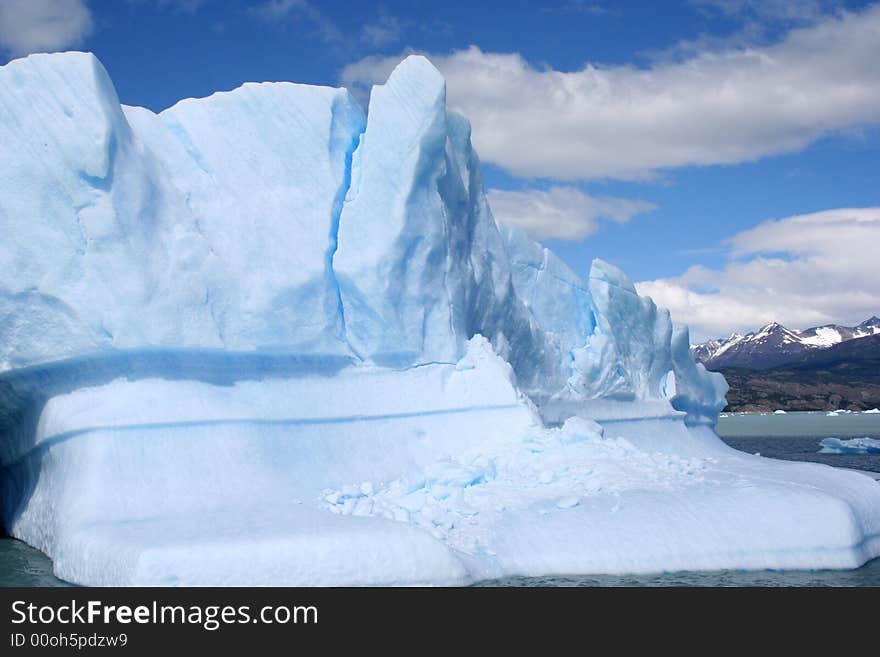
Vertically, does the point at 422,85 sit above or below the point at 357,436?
above

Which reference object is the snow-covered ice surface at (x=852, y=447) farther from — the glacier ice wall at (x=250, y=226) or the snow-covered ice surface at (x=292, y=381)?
the snow-covered ice surface at (x=292, y=381)

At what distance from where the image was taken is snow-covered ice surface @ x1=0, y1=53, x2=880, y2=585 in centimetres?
866

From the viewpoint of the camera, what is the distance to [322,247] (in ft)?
38.7

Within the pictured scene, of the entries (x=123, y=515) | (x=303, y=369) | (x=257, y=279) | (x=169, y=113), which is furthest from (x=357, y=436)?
(x=169, y=113)

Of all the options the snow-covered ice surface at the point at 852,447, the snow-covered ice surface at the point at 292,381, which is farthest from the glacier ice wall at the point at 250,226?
the snow-covered ice surface at the point at 852,447

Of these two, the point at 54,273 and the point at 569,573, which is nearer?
the point at 569,573

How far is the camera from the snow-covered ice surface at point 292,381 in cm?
866

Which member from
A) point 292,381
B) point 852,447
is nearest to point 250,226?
point 292,381

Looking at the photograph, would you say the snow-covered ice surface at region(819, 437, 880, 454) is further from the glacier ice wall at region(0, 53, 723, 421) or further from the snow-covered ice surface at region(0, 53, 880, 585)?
the snow-covered ice surface at region(0, 53, 880, 585)

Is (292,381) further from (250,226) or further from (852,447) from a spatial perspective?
(852,447)
